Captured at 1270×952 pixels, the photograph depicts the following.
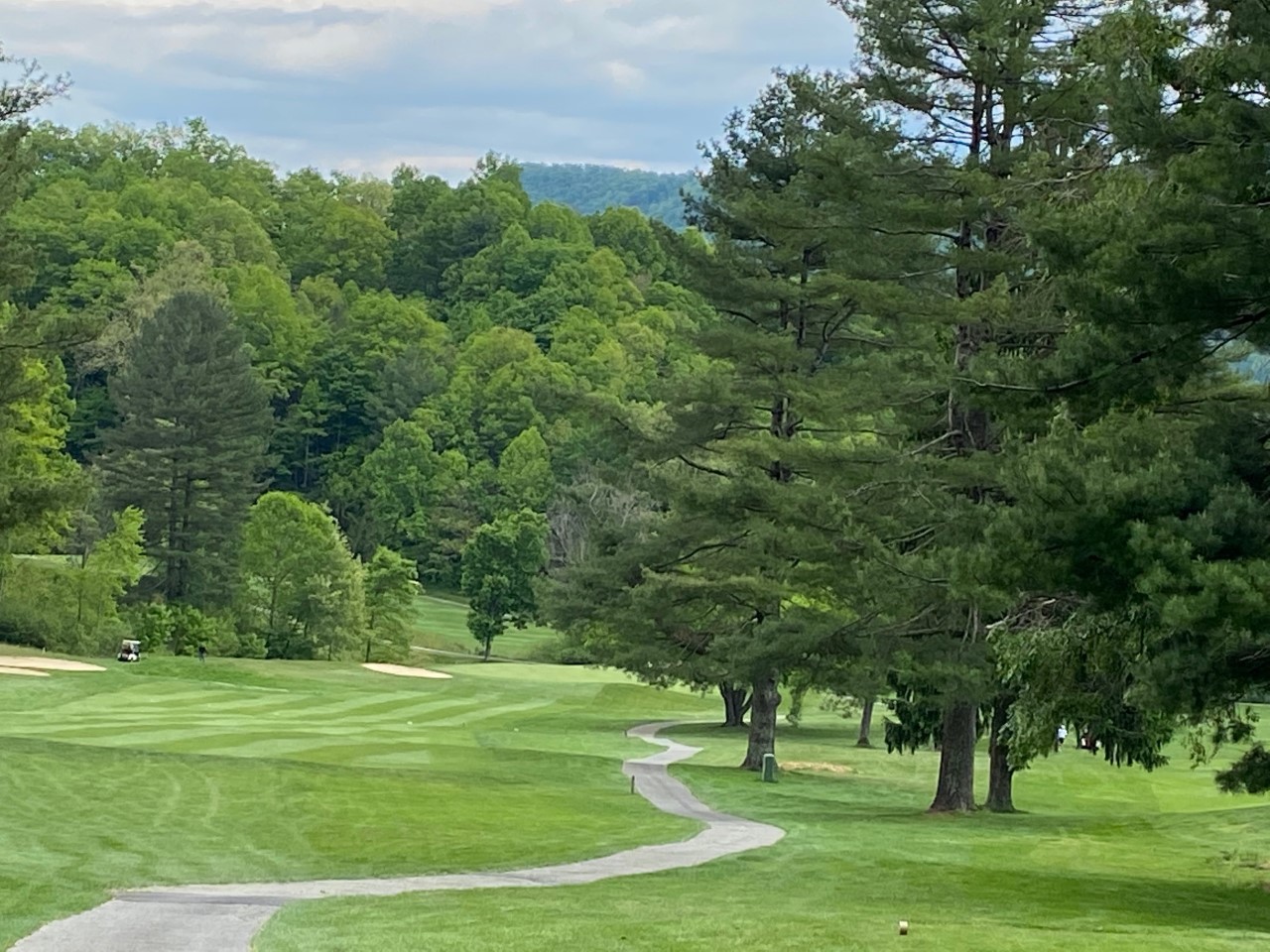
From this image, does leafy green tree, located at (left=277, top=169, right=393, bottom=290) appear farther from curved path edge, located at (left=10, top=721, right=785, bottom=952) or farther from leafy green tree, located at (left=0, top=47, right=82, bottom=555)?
curved path edge, located at (left=10, top=721, right=785, bottom=952)

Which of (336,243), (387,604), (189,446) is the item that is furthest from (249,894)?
(336,243)

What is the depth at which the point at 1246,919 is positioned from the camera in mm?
16156

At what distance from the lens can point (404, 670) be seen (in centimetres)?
6912

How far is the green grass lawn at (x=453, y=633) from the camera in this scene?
88.8 meters

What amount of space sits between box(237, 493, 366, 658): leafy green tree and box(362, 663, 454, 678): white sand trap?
344 cm

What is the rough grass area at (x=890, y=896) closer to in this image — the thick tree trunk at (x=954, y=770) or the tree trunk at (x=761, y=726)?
the thick tree trunk at (x=954, y=770)

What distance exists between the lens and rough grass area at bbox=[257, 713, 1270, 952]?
1302cm

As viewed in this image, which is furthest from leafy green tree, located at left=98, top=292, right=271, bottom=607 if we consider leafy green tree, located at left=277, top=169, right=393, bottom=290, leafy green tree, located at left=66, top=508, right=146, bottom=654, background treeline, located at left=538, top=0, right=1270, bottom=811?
leafy green tree, located at left=277, top=169, right=393, bottom=290

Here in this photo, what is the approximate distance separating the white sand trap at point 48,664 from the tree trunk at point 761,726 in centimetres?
2570

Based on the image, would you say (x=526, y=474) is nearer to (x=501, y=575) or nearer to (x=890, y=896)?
(x=501, y=575)

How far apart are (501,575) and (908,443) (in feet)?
190

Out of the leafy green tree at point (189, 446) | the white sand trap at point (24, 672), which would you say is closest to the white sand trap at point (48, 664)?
the white sand trap at point (24, 672)

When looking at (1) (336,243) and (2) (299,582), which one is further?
(1) (336,243)

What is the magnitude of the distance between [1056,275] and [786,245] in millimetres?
16207
